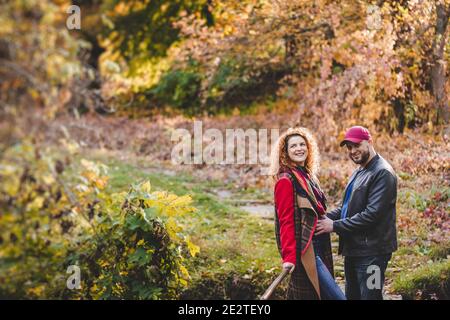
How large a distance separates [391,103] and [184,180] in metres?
2.98

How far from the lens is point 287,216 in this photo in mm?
3863

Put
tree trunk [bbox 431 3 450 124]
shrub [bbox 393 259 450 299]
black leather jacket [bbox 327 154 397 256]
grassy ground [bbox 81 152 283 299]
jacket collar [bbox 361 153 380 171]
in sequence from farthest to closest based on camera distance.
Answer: tree trunk [bbox 431 3 450 124] → grassy ground [bbox 81 152 283 299] → shrub [bbox 393 259 450 299] → jacket collar [bbox 361 153 380 171] → black leather jacket [bbox 327 154 397 256]

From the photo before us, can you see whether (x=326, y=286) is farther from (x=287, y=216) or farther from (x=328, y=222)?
(x=287, y=216)

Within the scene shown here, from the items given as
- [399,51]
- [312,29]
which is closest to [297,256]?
[399,51]

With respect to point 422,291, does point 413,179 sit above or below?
above

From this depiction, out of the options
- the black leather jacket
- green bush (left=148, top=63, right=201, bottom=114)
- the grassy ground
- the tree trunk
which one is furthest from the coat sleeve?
green bush (left=148, top=63, right=201, bottom=114)

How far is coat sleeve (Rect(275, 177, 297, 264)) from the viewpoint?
3.86 metres

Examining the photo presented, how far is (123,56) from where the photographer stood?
10.8m

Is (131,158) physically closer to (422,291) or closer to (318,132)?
(318,132)

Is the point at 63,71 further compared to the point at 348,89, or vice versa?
the point at 348,89

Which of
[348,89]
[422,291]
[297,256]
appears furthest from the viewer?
[348,89]

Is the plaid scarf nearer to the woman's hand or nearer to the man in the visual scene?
the man

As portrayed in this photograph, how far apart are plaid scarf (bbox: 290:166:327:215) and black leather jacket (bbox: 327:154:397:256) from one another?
6.2 inches

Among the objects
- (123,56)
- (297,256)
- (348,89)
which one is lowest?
(297,256)
